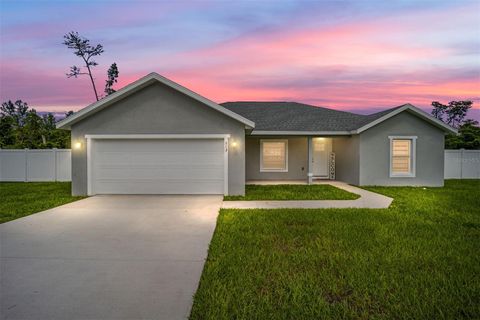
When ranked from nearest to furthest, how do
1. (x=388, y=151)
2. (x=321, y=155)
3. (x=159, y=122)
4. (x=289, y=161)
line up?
(x=159, y=122) → (x=388, y=151) → (x=289, y=161) → (x=321, y=155)

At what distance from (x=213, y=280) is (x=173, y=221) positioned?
385 cm

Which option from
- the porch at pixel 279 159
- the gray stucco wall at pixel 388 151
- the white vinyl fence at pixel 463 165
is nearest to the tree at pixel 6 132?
the porch at pixel 279 159

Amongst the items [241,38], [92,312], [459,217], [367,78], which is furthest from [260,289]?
[367,78]

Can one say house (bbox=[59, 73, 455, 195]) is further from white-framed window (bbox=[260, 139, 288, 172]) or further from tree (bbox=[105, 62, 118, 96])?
tree (bbox=[105, 62, 118, 96])

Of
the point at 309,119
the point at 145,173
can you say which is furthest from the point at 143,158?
the point at 309,119

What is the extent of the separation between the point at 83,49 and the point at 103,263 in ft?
103

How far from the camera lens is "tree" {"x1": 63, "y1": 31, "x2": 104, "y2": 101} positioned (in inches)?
1197

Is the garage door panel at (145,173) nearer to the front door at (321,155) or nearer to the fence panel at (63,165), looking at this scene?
the fence panel at (63,165)

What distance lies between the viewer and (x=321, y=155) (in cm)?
1869

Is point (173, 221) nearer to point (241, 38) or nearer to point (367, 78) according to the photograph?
point (241, 38)

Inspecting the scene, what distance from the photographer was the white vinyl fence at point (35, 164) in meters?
17.4

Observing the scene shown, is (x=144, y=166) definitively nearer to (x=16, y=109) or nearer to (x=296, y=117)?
(x=296, y=117)

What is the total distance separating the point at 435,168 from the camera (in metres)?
15.1

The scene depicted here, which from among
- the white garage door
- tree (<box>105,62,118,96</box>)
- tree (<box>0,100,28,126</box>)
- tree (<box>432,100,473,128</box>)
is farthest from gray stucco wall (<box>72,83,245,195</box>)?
tree (<box>432,100,473,128</box>)
